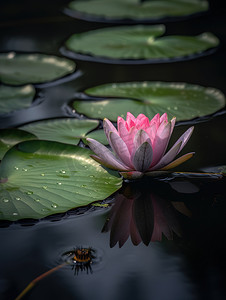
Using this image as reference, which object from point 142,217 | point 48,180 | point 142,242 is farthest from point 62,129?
point 142,242

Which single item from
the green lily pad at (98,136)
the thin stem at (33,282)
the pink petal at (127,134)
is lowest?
the thin stem at (33,282)

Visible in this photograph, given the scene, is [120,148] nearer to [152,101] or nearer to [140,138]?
[140,138]

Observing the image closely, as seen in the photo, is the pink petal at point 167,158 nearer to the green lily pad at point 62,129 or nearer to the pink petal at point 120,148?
the pink petal at point 120,148

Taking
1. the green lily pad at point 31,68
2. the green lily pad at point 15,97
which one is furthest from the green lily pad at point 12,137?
the green lily pad at point 31,68

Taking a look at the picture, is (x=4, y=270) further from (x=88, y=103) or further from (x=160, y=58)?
(x=160, y=58)

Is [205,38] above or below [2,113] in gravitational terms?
above

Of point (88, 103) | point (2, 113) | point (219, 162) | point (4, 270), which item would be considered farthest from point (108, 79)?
point (4, 270)

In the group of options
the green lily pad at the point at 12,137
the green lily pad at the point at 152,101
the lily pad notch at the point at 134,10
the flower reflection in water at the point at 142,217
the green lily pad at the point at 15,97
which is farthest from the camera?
Answer: the lily pad notch at the point at 134,10

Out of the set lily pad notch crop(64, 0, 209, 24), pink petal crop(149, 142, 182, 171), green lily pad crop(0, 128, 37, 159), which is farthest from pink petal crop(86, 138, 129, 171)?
lily pad notch crop(64, 0, 209, 24)

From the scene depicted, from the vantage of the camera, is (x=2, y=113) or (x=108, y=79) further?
(x=108, y=79)
